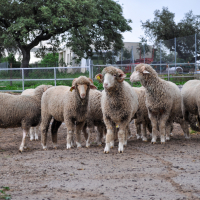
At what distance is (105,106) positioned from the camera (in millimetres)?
7461

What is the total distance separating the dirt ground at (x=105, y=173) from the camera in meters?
4.32

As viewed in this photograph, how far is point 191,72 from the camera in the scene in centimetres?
1722

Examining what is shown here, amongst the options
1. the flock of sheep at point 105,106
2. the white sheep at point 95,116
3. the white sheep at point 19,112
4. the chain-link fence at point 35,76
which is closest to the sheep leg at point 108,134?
the flock of sheep at point 105,106

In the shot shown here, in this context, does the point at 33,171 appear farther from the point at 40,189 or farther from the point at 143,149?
the point at 143,149

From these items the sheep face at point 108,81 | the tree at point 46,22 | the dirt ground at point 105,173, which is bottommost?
the dirt ground at point 105,173

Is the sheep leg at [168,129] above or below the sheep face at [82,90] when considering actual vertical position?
below

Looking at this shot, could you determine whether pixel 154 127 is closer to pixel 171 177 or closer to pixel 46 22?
pixel 171 177

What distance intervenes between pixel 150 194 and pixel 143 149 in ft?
10.8

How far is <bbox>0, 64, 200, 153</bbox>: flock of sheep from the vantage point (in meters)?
7.39

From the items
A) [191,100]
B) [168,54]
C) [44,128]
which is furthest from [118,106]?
[168,54]

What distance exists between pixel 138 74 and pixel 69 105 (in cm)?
178

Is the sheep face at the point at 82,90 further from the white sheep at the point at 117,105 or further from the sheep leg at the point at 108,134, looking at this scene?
the sheep leg at the point at 108,134

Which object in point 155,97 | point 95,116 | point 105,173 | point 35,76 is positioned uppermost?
point 35,76

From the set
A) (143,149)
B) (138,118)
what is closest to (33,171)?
(143,149)
